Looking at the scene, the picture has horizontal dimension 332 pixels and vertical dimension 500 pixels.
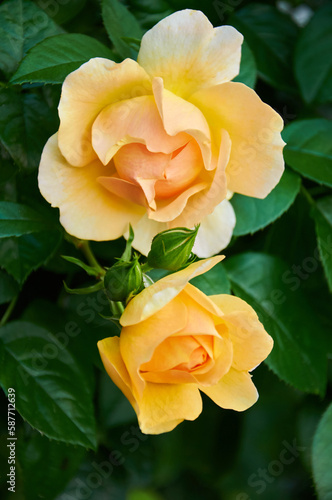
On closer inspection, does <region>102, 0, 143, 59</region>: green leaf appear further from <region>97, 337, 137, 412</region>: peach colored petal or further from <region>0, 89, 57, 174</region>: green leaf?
<region>97, 337, 137, 412</region>: peach colored petal

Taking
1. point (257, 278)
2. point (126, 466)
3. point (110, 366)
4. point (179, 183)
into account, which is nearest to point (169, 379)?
point (110, 366)

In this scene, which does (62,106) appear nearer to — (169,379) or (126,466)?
(169,379)

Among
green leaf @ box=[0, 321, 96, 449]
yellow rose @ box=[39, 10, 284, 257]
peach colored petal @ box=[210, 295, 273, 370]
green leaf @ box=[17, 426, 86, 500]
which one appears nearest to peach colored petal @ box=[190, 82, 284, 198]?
yellow rose @ box=[39, 10, 284, 257]

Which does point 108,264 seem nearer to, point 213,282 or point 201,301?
point 213,282

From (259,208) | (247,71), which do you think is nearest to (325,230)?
(259,208)

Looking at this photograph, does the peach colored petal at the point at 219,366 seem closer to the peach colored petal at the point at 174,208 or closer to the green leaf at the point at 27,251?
the peach colored petal at the point at 174,208

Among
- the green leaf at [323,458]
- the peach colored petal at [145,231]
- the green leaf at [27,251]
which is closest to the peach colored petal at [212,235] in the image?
the peach colored petal at [145,231]
